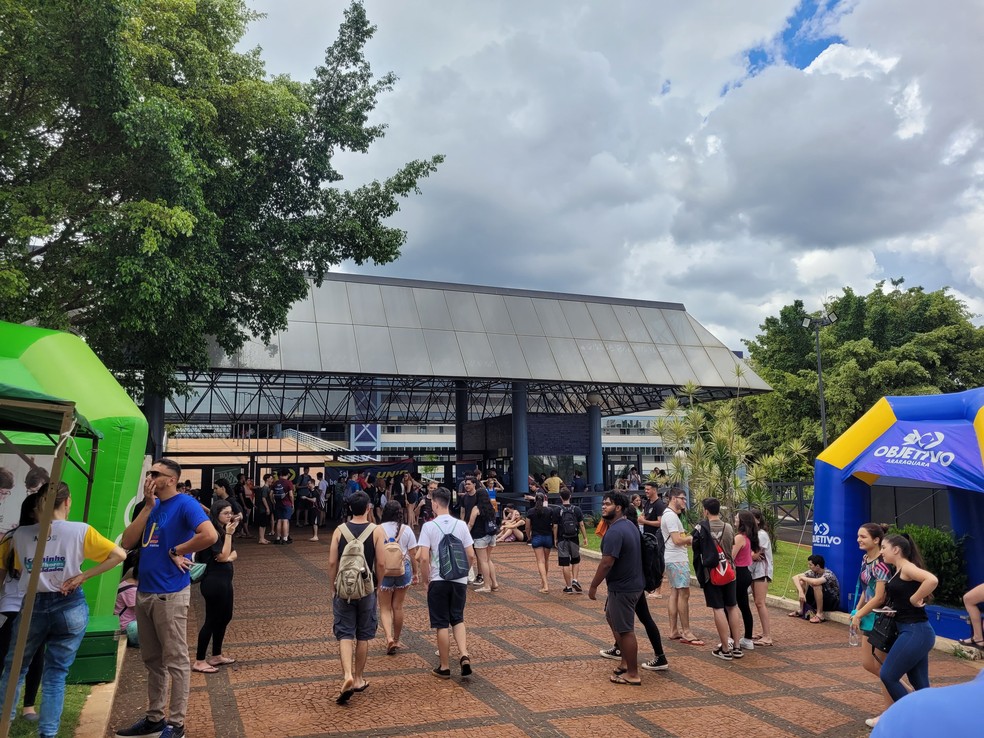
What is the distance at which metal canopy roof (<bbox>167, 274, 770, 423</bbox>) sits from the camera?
19969 mm

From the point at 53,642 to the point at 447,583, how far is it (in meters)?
3.18

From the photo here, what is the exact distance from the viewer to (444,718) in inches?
225

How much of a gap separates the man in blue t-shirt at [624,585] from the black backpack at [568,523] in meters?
4.35

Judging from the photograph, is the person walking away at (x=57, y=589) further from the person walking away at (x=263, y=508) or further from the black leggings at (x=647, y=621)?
the person walking away at (x=263, y=508)

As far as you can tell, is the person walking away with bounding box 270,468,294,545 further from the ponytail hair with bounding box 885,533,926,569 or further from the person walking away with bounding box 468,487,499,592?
the ponytail hair with bounding box 885,533,926,569

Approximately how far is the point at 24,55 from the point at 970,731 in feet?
40.3

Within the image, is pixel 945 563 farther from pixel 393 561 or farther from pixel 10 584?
pixel 10 584

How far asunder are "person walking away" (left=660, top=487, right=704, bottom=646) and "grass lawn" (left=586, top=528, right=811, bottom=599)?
3716 mm

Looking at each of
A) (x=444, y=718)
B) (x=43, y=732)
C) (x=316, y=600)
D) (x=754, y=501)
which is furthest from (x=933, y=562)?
(x=43, y=732)

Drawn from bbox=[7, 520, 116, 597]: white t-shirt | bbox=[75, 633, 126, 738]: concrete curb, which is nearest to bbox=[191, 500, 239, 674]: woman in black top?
bbox=[75, 633, 126, 738]: concrete curb

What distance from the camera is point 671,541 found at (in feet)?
27.7

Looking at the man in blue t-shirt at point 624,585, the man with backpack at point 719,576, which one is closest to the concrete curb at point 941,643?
the man with backpack at point 719,576

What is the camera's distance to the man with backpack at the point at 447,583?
22.1 feet

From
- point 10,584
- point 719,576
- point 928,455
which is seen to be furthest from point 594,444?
point 10,584
